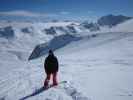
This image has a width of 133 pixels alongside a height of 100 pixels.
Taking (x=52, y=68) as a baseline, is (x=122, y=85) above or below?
below

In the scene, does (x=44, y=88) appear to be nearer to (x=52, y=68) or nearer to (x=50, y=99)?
(x=52, y=68)

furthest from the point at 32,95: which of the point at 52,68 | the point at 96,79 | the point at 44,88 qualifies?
the point at 96,79

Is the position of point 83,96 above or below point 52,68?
below

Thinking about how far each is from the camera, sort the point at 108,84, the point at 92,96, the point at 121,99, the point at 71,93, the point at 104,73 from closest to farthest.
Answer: the point at 121,99 → the point at 92,96 → the point at 71,93 → the point at 108,84 → the point at 104,73

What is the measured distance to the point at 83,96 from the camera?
8805mm

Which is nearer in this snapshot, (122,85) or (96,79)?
(122,85)

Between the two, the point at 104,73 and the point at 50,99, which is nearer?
the point at 50,99

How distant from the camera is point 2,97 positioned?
10.0 m

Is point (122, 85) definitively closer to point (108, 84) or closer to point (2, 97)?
point (108, 84)

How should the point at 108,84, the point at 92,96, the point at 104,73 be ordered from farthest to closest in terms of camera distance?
the point at 104,73 < the point at 108,84 < the point at 92,96

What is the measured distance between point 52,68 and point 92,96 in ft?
9.61

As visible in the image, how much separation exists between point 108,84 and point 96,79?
1280 mm

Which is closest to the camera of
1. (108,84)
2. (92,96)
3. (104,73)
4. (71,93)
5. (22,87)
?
(92,96)

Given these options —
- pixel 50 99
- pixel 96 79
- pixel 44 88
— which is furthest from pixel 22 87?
pixel 96 79
